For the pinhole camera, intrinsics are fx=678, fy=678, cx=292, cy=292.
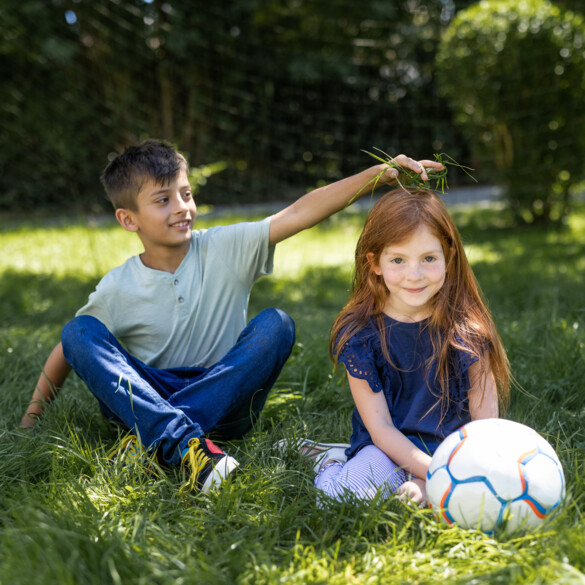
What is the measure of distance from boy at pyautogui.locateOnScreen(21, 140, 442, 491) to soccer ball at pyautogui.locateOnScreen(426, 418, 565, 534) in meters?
0.65

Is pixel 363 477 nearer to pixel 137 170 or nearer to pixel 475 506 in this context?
pixel 475 506

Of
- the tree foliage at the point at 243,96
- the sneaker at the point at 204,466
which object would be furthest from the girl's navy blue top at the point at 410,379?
the tree foliage at the point at 243,96

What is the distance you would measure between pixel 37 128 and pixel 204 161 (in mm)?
1836

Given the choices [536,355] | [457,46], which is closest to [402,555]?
[536,355]

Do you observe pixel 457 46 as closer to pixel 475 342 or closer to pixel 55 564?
pixel 475 342

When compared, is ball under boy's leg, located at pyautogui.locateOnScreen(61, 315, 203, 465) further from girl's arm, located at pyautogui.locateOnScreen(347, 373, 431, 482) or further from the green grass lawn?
Result: girl's arm, located at pyautogui.locateOnScreen(347, 373, 431, 482)

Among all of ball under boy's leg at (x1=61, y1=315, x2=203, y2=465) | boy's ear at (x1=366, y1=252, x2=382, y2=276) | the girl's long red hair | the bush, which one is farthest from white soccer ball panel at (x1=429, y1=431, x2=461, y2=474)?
the bush

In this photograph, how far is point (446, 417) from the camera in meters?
1.79

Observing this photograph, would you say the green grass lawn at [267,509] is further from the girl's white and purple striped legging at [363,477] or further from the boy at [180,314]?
the boy at [180,314]

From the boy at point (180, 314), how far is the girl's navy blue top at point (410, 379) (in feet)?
0.92

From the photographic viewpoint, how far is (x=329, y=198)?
76.8 inches

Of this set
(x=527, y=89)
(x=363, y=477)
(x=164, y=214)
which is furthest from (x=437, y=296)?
(x=527, y=89)

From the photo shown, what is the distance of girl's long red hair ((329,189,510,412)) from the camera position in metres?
1.74

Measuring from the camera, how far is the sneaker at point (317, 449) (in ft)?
6.06
